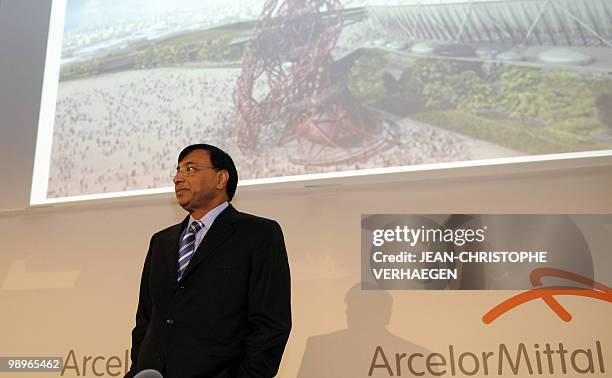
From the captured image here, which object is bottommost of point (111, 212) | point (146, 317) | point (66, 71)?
point (146, 317)

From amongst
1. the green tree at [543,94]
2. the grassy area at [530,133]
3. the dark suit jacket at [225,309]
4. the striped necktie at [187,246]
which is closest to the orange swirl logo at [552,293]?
the grassy area at [530,133]

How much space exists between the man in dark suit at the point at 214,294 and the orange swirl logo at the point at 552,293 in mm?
1358

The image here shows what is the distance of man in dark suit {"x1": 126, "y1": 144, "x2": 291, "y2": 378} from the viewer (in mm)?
2143

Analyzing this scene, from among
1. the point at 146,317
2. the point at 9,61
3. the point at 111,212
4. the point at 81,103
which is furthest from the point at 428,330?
the point at 9,61

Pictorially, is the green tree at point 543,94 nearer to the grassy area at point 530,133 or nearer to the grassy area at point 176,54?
the grassy area at point 530,133

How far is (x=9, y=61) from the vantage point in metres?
4.10

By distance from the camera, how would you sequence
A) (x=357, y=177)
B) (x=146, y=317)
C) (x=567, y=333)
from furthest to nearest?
(x=357, y=177) < (x=567, y=333) < (x=146, y=317)

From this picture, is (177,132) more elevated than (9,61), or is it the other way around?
(9,61)

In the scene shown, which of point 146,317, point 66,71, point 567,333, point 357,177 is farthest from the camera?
point 66,71

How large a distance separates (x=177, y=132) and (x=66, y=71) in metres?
0.75

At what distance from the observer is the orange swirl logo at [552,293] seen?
3.22 m

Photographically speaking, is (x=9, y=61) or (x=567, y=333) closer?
(x=567, y=333)

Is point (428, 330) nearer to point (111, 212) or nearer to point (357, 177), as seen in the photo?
point (357, 177)

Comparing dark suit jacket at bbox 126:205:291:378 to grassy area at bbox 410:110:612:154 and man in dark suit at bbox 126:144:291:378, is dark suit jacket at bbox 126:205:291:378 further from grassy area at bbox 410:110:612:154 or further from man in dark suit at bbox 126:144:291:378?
grassy area at bbox 410:110:612:154
